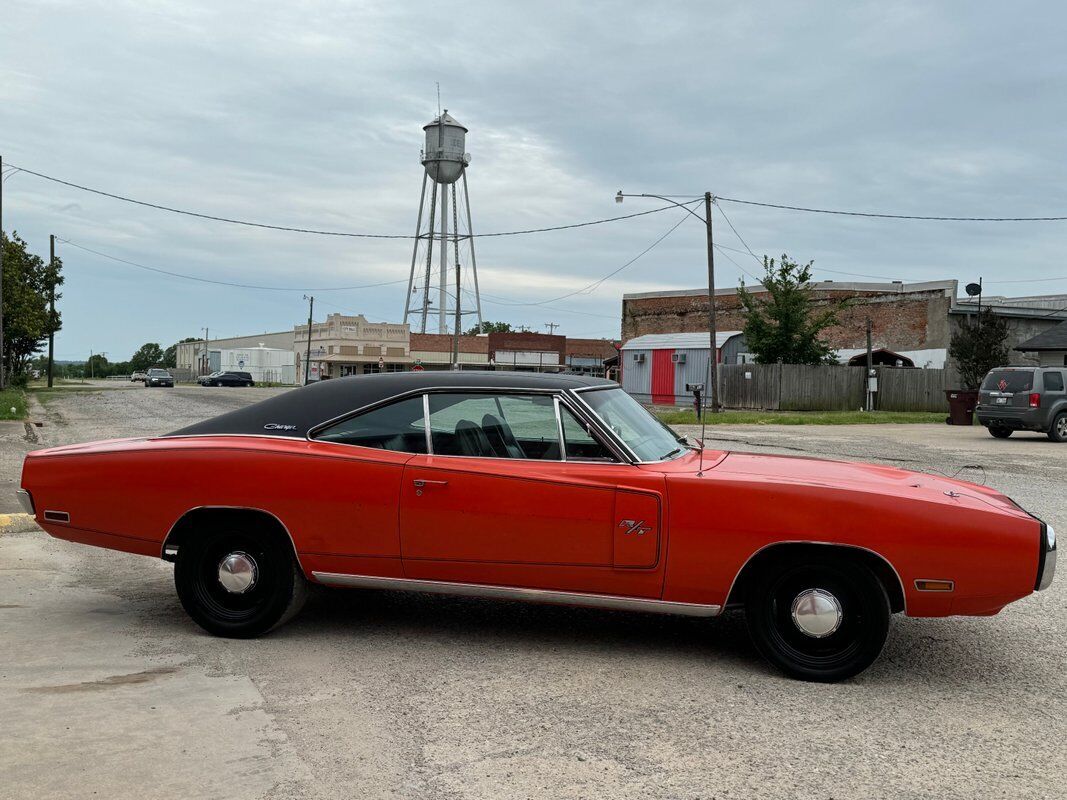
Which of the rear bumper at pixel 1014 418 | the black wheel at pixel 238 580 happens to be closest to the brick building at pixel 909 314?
the rear bumper at pixel 1014 418

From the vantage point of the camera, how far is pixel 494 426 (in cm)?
514

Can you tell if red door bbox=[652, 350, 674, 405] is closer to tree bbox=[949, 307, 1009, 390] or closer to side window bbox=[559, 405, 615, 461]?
tree bbox=[949, 307, 1009, 390]

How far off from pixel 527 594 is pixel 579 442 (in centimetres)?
81

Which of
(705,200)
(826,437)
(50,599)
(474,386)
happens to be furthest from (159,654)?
(705,200)

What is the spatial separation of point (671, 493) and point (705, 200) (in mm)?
29825

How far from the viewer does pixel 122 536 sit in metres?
5.29

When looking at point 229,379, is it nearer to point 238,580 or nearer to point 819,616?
point 238,580

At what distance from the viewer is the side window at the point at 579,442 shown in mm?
4898

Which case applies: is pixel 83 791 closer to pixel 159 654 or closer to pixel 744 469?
pixel 159 654

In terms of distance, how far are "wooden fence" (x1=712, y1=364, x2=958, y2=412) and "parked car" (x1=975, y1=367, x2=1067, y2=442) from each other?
1650cm

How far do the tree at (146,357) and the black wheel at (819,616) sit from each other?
179 metres

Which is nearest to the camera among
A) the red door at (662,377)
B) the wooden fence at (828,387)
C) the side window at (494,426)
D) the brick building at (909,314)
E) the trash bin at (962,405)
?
the side window at (494,426)

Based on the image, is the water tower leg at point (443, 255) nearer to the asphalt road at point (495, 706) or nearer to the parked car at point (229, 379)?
the parked car at point (229, 379)

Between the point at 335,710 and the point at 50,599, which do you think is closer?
the point at 335,710
